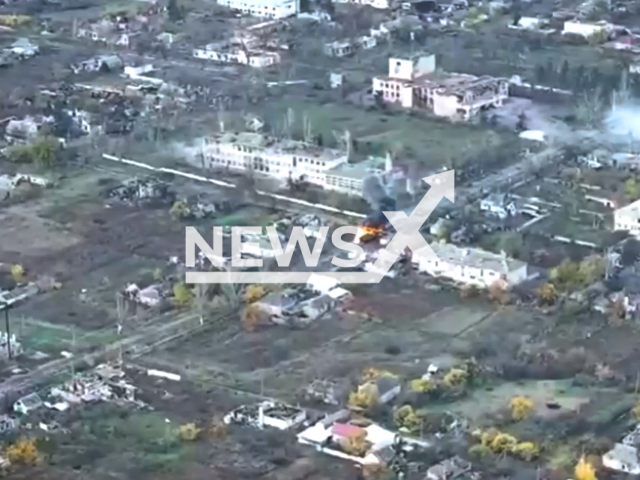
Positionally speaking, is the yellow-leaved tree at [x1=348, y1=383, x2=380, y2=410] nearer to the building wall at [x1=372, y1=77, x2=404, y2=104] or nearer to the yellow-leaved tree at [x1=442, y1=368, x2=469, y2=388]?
the yellow-leaved tree at [x1=442, y1=368, x2=469, y2=388]

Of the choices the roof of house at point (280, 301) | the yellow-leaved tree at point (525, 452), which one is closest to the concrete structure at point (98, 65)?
the roof of house at point (280, 301)

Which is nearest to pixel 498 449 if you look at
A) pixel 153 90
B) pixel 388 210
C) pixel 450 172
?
pixel 388 210

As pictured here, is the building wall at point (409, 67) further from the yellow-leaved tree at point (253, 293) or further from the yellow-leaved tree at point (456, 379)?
the yellow-leaved tree at point (456, 379)

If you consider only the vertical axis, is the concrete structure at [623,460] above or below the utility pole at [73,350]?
above

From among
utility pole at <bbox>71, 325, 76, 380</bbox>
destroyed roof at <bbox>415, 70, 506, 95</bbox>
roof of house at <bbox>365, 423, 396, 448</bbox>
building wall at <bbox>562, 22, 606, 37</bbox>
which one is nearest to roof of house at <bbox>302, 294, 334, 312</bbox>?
utility pole at <bbox>71, 325, 76, 380</bbox>

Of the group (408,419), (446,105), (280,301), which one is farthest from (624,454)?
(446,105)

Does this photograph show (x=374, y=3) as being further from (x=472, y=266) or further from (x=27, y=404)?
(x=27, y=404)
